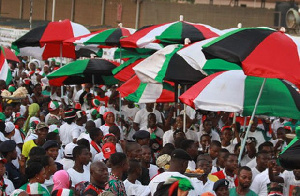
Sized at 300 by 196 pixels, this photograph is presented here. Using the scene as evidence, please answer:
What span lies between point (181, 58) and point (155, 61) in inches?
22.1

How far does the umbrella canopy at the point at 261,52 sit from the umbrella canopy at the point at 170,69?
1.63 meters

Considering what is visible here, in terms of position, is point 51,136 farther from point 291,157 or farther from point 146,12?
point 146,12

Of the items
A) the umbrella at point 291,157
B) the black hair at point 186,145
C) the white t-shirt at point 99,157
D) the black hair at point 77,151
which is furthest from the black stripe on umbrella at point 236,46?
the umbrella at point 291,157

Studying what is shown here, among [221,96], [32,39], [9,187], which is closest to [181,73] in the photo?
[221,96]

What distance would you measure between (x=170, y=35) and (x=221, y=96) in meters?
3.57

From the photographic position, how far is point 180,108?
16094 mm

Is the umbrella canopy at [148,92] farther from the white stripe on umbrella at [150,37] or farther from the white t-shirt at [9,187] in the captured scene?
the white t-shirt at [9,187]

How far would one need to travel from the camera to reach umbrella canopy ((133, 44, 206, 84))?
1248cm

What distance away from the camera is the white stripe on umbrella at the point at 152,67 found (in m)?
12.9

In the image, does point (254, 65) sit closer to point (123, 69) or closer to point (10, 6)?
point (123, 69)

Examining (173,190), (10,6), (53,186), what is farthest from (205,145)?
(10,6)

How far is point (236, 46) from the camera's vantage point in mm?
10523

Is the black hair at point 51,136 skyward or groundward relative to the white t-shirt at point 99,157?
skyward

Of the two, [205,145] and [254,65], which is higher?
[254,65]
